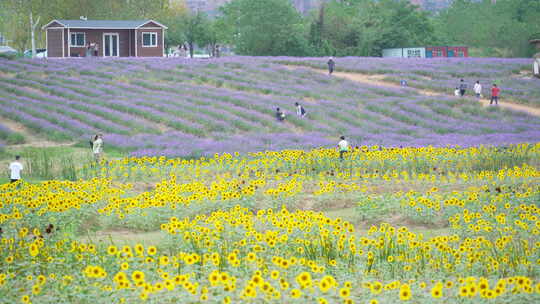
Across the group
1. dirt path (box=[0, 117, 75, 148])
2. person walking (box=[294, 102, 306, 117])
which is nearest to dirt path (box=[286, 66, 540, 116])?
person walking (box=[294, 102, 306, 117])

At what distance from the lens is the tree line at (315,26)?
77750mm

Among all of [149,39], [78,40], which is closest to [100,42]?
[78,40]

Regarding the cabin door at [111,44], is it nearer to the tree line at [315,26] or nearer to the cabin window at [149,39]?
the cabin window at [149,39]

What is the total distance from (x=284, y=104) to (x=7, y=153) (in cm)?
1708

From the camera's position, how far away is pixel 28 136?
32562mm

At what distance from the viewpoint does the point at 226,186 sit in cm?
1750

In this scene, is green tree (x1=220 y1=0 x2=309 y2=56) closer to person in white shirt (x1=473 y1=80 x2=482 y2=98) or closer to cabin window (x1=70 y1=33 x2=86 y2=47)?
cabin window (x1=70 y1=33 x2=86 y2=47)

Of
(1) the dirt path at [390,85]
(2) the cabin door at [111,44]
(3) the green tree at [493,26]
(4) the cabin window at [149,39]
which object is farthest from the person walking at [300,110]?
(3) the green tree at [493,26]

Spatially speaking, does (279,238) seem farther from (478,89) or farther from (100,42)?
(100,42)

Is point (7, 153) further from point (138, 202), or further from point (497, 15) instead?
point (497, 15)

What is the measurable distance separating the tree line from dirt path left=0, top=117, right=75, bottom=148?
147 ft

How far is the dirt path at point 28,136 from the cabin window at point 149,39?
29.2 metres

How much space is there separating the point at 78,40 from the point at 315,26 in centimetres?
2747

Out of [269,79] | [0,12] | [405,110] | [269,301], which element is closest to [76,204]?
[269,301]
